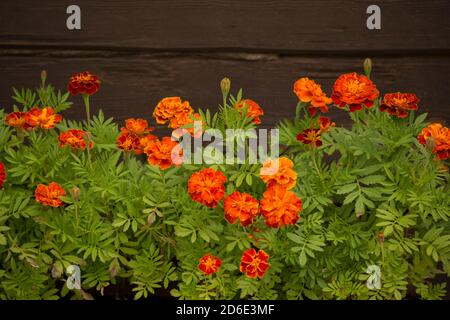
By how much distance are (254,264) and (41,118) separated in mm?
682

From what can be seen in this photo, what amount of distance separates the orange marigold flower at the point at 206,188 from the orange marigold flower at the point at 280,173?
11cm

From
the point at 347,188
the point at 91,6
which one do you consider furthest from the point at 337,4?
the point at 347,188

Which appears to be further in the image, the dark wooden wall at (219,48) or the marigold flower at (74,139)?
the dark wooden wall at (219,48)

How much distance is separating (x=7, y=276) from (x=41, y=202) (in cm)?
21

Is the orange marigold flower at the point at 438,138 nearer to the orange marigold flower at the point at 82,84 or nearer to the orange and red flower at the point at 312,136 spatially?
the orange and red flower at the point at 312,136

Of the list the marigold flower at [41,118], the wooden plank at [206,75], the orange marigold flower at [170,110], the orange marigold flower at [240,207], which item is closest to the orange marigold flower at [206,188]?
the orange marigold flower at [240,207]

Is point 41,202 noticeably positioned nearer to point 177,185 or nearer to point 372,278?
point 177,185

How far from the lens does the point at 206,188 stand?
1.88 meters

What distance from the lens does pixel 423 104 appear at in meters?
2.89

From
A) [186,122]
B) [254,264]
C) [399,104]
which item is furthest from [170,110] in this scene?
[399,104]

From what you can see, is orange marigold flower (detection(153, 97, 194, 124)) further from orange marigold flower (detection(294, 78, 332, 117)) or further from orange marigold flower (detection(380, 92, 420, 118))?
orange marigold flower (detection(380, 92, 420, 118))

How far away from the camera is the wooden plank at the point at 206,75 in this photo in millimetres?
2877

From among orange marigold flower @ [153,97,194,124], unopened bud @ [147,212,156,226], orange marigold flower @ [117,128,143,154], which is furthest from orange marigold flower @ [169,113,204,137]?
unopened bud @ [147,212,156,226]

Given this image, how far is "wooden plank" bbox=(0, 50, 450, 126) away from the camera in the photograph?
2.88 metres
